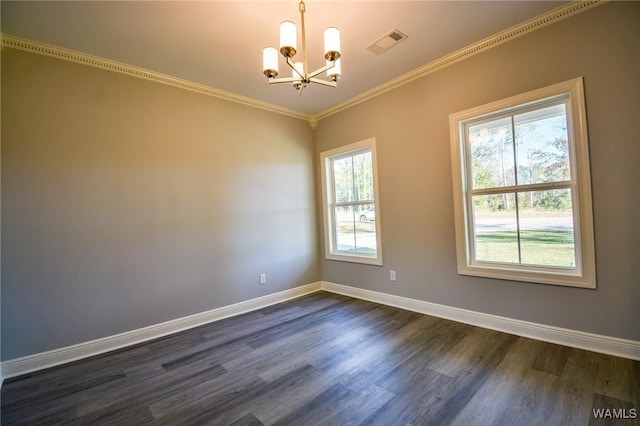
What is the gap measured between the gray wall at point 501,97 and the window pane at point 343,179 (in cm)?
40

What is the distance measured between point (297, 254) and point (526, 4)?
11.9 feet

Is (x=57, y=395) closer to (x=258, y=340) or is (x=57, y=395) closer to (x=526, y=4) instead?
(x=258, y=340)

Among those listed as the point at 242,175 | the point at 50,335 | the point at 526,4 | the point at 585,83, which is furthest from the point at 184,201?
the point at 585,83

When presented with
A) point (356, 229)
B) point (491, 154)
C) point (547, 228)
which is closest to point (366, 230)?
point (356, 229)

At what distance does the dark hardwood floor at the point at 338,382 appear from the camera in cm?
167

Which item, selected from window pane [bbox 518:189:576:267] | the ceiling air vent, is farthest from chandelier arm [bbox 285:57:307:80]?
window pane [bbox 518:189:576:267]

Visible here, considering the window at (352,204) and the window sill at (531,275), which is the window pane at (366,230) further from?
the window sill at (531,275)

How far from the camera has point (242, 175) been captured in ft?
11.9

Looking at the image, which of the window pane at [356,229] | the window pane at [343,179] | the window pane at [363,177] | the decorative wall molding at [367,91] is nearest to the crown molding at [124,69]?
the decorative wall molding at [367,91]

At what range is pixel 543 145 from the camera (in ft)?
8.13

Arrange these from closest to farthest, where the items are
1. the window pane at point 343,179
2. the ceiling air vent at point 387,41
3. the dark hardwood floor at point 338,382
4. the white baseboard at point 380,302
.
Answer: the dark hardwood floor at point 338,382 < the white baseboard at point 380,302 < the ceiling air vent at point 387,41 < the window pane at point 343,179

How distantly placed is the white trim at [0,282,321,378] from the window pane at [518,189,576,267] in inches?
118

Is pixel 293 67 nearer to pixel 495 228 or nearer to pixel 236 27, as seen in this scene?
pixel 236 27

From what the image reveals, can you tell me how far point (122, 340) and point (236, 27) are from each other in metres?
3.10
